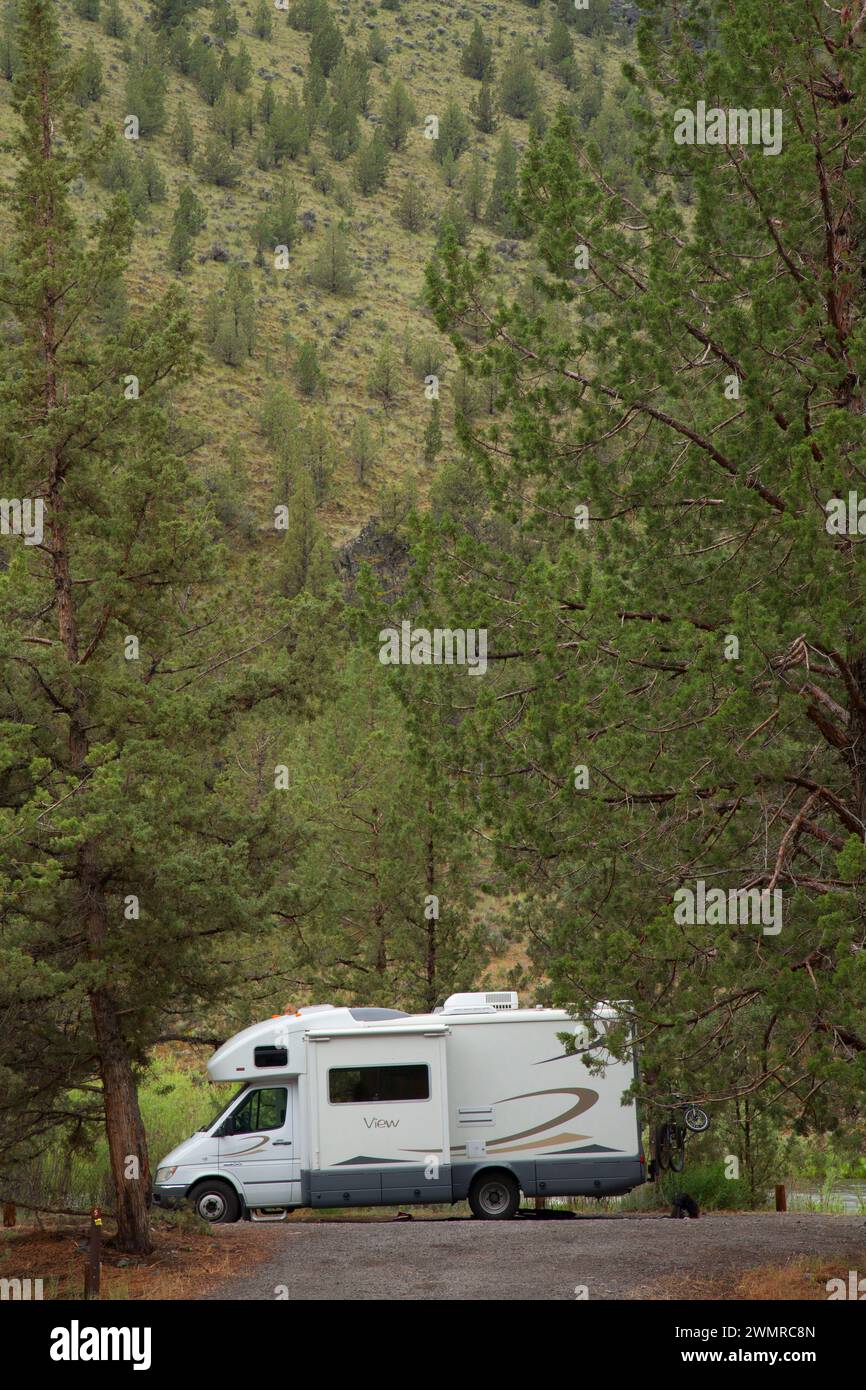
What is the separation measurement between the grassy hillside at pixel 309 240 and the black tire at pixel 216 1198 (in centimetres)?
2803

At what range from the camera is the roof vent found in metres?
17.5

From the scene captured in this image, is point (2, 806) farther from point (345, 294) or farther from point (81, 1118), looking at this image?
point (345, 294)

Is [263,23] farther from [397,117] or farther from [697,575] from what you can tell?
[697,575]

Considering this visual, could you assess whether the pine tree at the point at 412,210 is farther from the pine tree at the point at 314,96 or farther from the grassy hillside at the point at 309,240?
the pine tree at the point at 314,96

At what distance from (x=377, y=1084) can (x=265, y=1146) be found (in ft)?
5.43

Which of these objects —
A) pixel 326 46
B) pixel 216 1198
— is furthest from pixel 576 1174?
pixel 326 46

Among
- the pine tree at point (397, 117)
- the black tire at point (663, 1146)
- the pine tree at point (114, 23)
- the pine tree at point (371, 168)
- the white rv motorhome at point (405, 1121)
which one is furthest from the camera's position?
the pine tree at point (397, 117)

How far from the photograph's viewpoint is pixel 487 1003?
17.6 meters

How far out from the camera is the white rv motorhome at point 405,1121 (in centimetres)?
1688

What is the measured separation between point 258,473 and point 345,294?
786 inches

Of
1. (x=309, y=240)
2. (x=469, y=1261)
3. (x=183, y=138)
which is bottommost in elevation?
(x=469, y=1261)

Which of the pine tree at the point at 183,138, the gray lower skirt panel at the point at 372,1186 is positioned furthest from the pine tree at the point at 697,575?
the pine tree at the point at 183,138

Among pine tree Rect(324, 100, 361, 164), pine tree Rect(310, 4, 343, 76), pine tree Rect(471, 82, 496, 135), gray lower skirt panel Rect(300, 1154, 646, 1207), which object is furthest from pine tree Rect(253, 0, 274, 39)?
gray lower skirt panel Rect(300, 1154, 646, 1207)

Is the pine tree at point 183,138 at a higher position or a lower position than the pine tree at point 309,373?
higher
